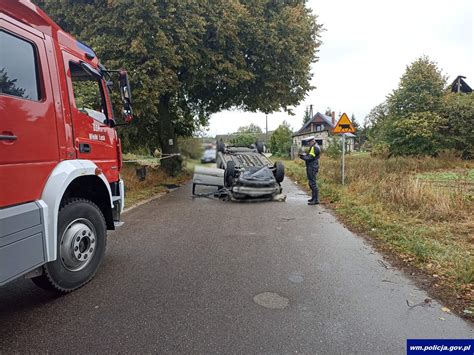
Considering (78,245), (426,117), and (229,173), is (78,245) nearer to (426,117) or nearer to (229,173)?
(229,173)

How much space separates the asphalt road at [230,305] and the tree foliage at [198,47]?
24.0 feet

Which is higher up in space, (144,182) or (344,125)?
(344,125)

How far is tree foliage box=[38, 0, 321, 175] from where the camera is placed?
10.1 metres

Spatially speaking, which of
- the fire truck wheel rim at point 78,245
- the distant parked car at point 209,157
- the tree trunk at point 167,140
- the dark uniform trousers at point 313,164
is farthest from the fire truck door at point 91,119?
the tree trunk at point 167,140

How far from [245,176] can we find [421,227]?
4816 mm

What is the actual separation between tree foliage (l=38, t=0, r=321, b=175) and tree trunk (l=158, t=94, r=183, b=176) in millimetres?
52

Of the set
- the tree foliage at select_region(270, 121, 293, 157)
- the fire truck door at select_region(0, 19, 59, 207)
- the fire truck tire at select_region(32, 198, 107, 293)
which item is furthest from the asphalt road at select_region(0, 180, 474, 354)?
the tree foliage at select_region(270, 121, 293, 157)

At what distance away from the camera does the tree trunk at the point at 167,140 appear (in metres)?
15.3

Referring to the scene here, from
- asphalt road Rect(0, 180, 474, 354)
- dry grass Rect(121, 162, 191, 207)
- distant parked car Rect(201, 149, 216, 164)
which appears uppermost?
distant parked car Rect(201, 149, 216, 164)

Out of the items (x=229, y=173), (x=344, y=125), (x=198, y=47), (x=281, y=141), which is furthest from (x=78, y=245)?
(x=281, y=141)

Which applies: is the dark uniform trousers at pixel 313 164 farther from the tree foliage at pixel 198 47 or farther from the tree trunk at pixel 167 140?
the tree trunk at pixel 167 140

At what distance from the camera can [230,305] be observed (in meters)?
3.06

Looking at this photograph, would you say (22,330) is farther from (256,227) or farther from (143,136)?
(143,136)

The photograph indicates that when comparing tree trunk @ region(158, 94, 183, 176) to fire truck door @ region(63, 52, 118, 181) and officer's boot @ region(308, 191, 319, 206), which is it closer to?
officer's boot @ region(308, 191, 319, 206)
